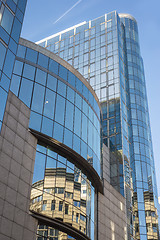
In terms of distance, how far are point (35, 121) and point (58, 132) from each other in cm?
314

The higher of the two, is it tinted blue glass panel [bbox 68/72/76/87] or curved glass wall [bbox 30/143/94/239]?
tinted blue glass panel [bbox 68/72/76/87]

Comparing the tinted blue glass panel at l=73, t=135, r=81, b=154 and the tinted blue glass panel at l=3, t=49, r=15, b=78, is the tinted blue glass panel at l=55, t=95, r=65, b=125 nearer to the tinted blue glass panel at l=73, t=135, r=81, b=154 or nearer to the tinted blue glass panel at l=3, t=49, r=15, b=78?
the tinted blue glass panel at l=73, t=135, r=81, b=154

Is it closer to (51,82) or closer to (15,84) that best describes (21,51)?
(51,82)

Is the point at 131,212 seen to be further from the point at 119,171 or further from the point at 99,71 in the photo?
the point at 99,71

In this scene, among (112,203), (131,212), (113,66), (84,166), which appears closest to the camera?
(84,166)

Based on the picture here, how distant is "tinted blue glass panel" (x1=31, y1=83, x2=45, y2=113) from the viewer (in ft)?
100

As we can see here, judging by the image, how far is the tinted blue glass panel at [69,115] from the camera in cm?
3366

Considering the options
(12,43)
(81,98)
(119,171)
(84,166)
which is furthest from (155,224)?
(12,43)

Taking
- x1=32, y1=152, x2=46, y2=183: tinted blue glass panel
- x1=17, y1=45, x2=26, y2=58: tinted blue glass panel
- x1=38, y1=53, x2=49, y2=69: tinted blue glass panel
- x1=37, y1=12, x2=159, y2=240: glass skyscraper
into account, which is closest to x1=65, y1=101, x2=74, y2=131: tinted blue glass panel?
x1=38, y1=53, x2=49, y2=69: tinted blue glass panel

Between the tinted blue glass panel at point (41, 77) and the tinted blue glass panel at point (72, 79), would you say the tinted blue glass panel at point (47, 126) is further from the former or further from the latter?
the tinted blue glass panel at point (72, 79)

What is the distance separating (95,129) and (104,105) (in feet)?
63.4

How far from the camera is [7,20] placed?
27.8 metres

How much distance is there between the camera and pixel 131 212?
4822 cm

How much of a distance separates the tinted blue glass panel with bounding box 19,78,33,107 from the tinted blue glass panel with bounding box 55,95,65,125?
3761mm
